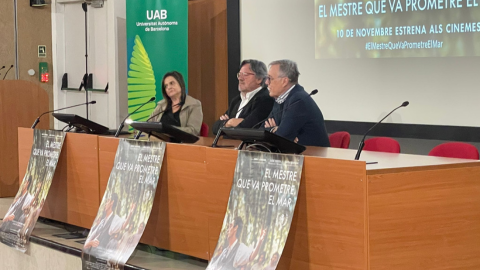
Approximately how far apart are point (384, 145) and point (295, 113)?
0.71 meters

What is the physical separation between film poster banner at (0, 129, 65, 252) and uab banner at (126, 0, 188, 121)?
94.4 inches

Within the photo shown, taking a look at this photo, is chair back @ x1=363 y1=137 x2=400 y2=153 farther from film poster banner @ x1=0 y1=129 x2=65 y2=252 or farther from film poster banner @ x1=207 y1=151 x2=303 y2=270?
film poster banner @ x1=0 y1=129 x2=65 y2=252

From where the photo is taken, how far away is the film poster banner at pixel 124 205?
3078 mm

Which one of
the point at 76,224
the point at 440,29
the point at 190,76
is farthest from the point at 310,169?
the point at 190,76

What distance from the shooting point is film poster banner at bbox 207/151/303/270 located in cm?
243

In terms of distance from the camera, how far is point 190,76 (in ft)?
22.8

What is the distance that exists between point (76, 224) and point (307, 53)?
2767mm

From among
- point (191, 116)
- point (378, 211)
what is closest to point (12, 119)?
point (191, 116)

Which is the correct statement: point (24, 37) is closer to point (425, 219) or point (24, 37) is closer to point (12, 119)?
point (12, 119)

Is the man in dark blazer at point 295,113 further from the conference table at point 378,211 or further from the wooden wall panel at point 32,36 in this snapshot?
the wooden wall panel at point 32,36

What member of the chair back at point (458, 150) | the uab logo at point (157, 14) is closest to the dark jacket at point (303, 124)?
the chair back at point (458, 150)

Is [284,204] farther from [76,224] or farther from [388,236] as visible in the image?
[76,224]

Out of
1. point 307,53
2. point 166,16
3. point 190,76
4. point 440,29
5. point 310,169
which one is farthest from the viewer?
point 190,76

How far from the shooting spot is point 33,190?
3.90 m
